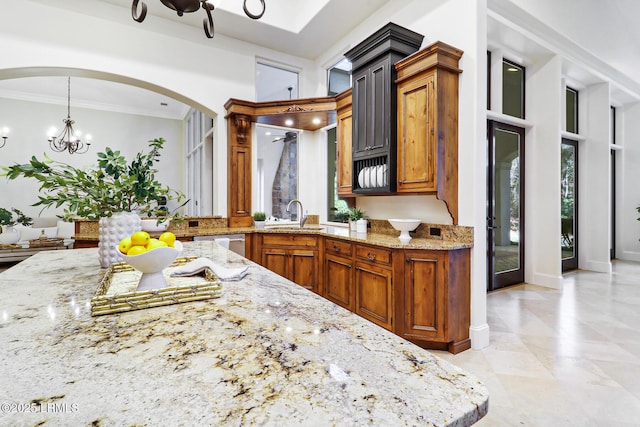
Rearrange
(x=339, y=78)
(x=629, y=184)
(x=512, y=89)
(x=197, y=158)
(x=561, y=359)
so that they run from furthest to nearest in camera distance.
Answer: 1. (x=197, y=158)
2. (x=629, y=184)
3. (x=339, y=78)
4. (x=512, y=89)
5. (x=561, y=359)

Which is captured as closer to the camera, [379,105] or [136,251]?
[136,251]

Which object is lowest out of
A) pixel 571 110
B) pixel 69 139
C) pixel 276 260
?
pixel 276 260

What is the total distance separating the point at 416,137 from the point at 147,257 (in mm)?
2426

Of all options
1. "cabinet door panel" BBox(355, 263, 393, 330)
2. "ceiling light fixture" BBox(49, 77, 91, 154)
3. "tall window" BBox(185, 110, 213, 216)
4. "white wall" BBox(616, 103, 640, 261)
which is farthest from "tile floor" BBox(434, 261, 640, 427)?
"ceiling light fixture" BBox(49, 77, 91, 154)

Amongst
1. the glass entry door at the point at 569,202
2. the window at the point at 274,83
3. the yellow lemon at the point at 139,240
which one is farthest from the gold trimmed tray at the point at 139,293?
the glass entry door at the point at 569,202

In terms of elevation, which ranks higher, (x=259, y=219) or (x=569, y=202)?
(x=569, y=202)

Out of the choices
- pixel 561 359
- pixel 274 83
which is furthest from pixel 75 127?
pixel 561 359

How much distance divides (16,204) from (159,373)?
809 cm

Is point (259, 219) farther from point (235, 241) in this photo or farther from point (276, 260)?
point (276, 260)

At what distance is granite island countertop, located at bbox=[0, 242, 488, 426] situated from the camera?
0.52 meters

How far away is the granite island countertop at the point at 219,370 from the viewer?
1.70ft

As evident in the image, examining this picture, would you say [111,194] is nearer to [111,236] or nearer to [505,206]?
[111,236]

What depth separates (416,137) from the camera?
9.25 feet

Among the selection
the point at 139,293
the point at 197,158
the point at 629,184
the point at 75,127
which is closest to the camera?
the point at 139,293
